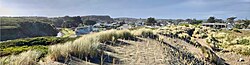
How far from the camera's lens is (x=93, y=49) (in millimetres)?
9844

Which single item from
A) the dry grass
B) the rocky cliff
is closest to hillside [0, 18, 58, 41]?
the rocky cliff

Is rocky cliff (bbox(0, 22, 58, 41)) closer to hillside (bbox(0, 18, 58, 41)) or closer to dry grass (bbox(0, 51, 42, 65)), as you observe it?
hillside (bbox(0, 18, 58, 41))

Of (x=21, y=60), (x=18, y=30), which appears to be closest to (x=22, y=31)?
(x=18, y=30)

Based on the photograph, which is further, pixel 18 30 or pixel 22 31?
pixel 18 30

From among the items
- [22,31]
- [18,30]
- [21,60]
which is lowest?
[18,30]

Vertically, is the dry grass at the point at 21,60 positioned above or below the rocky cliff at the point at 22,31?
above

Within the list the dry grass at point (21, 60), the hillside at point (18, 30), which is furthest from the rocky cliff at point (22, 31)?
the dry grass at point (21, 60)

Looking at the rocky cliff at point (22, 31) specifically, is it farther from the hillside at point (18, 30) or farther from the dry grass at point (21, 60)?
the dry grass at point (21, 60)

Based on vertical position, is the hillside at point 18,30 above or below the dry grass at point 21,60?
below

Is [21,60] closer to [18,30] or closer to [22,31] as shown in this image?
[22,31]

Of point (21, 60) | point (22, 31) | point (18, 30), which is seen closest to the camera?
point (21, 60)

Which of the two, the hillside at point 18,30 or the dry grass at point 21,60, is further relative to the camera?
the hillside at point 18,30

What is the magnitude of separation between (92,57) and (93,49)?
0.45m

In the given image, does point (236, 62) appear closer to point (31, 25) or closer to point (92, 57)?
point (92, 57)
